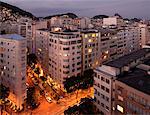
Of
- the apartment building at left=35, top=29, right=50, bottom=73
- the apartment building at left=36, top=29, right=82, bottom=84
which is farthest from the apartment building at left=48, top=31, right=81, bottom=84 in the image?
the apartment building at left=35, top=29, right=50, bottom=73

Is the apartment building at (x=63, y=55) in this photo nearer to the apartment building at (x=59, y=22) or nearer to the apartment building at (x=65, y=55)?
the apartment building at (x=65, y=55)

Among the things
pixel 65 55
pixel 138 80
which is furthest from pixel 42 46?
pixel 138 80

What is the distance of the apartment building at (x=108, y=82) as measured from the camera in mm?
30344

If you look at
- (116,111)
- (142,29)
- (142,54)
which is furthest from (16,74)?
(142,29)

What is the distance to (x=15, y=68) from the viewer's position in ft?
125

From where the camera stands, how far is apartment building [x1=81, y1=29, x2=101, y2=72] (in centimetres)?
5016

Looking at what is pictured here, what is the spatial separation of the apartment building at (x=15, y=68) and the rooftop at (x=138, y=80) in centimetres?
1559

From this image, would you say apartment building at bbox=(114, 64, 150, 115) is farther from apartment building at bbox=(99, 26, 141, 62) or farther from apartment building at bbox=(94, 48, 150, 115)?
apartment building at bbox=(99, 26, 141, 62)

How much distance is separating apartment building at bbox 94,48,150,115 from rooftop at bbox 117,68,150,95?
1.06 metres

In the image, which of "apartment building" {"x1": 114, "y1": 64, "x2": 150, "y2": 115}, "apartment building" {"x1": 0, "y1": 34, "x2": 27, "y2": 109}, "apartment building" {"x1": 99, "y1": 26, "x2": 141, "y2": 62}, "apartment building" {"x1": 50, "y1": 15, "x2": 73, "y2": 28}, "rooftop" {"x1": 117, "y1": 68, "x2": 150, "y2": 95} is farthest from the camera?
"apartment building" {"x1": 50, "y1": 15, "x2": 73, "y2": 28}

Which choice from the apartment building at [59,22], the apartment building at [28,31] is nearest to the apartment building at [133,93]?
the apartment building at [28,31]

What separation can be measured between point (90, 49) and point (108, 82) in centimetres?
2160

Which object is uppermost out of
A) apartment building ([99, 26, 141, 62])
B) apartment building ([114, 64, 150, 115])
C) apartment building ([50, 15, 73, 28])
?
apartment building ([50, 15, 73, 28])

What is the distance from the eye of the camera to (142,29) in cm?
8156
